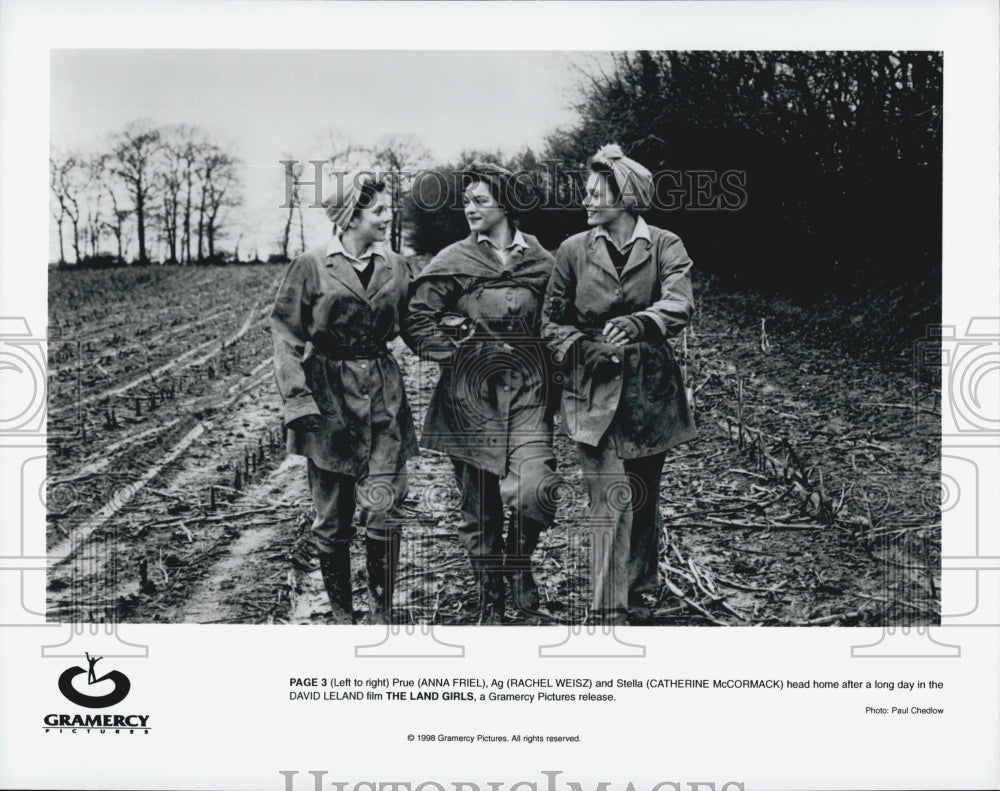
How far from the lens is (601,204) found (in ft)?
16.5

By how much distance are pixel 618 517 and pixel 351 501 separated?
43.8 inches

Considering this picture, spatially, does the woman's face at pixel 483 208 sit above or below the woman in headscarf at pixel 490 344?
above

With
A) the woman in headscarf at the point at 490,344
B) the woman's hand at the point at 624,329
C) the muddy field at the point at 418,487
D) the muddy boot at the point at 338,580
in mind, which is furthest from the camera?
the muddy field at the point at 418,487

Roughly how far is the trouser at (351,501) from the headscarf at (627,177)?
1468 mm

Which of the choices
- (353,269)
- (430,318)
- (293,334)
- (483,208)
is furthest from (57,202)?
(483,208)

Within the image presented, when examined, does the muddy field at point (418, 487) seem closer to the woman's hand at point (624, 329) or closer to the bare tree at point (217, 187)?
the bare tree at point (217, 187)

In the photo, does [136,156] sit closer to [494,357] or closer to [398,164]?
[398,164]

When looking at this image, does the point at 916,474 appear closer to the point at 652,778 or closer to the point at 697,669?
the point at 697,669

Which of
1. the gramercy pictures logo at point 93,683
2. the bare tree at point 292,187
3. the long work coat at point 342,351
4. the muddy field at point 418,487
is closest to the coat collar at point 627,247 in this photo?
the muddy field at point 418,487

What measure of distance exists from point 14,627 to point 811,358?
3.69 meters

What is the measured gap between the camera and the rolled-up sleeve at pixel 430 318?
496cm

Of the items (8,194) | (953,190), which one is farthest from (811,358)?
(8,194)

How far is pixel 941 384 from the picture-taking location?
17.3 feet

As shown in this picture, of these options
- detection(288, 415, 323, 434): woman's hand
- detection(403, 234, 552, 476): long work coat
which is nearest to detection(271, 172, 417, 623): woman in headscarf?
detection(288, 415, 323, 434): woman's hand
